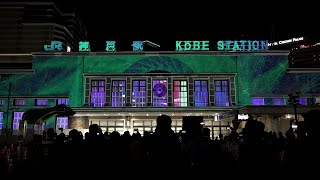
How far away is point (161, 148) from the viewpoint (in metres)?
4.72

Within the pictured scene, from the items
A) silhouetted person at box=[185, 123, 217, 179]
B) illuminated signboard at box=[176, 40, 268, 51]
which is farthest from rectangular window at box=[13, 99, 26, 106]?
silhouetted person at box=[185, 123, 217, 179]

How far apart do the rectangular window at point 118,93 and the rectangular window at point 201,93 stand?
854cm

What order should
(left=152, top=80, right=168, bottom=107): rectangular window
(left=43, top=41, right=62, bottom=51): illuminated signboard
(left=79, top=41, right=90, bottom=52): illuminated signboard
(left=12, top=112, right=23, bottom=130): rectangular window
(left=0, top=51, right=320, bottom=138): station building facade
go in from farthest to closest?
1. (left=43, top=41, right=62, bottom=51): illuminated signboard
2. (left=79, top=41, right=90, bottom=52): illuminated signboard
3. (left=152, top=80, right=168, bottom=107): rectangular window
4. (left=0, top=51, right=320, bottom=138): station building facade
5. (left=12, top=112, right=23, bottom=130): rectangular window

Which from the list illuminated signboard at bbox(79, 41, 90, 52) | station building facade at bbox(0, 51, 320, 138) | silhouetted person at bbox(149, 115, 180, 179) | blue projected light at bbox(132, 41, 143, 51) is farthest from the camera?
blue projected light at bbox(132, 41, 143, 51)

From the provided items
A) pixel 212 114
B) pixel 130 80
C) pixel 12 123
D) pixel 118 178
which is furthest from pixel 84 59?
pixel 118 178

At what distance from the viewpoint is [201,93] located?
41219 millimetres

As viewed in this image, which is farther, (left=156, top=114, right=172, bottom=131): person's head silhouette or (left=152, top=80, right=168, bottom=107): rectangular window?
(left=152, top=80, right=168, bottom=107): rectangular window

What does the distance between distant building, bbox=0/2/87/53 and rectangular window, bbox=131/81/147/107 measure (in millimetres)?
60515

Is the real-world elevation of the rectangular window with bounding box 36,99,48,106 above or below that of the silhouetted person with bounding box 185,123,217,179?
above

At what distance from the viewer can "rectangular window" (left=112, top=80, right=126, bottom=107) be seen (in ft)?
135

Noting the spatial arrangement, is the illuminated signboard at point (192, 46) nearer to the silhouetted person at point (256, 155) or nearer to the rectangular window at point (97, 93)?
the rectangular window at point (97, 93)

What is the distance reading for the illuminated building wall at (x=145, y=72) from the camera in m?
40.4

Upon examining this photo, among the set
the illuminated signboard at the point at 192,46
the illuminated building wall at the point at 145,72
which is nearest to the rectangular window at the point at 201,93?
the illuminated building wall at the point at 145,72

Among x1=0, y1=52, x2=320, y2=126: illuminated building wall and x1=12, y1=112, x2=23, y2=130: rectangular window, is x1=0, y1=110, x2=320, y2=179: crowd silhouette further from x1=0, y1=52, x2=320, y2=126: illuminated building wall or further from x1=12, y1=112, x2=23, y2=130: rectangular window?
x1=12, y1=112, x2=23, y2=130: rectangular window
